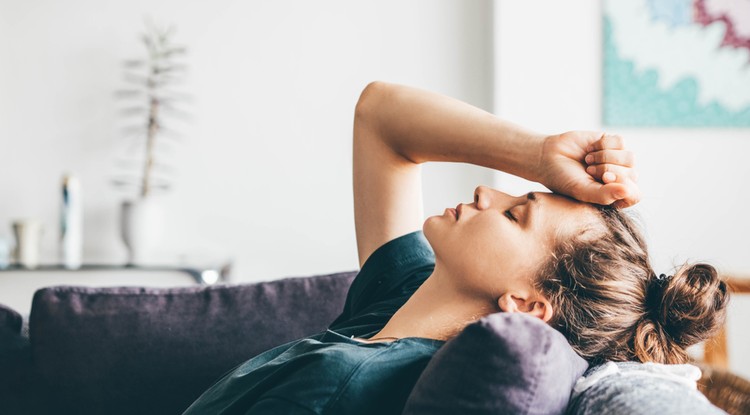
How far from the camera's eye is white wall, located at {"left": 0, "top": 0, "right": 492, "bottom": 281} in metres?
3.02

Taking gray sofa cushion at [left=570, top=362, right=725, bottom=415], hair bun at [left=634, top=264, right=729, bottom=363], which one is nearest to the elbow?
hair bun at [left=634, top=264, right=729, bottom=363]

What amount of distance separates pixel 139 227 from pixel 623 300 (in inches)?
82.8

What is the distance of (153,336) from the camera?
1.30m

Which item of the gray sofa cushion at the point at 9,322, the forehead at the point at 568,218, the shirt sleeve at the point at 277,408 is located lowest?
the gray sofa cushion at the point at 9,322

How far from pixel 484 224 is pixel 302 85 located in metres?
2.01

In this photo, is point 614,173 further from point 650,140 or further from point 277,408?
point 650,140

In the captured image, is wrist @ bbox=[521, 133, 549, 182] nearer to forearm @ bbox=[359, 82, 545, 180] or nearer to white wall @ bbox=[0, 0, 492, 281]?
forearm @ bbox=[359, 82, 545, 180]

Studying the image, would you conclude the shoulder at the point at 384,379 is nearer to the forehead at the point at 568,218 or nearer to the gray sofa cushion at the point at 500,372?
the gray sofa cushion at the point at 500,372

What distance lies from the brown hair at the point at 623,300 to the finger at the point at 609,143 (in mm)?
131

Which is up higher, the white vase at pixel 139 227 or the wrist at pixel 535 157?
the wrist at pixel 535 157

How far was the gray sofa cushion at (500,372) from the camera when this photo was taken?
2.36 feet

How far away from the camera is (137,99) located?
303 centimetres

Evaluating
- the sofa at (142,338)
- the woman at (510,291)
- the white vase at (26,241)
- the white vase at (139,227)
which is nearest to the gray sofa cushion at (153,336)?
the sofa at (142,338)

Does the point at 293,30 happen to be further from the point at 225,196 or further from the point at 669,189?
the point at 669,189
